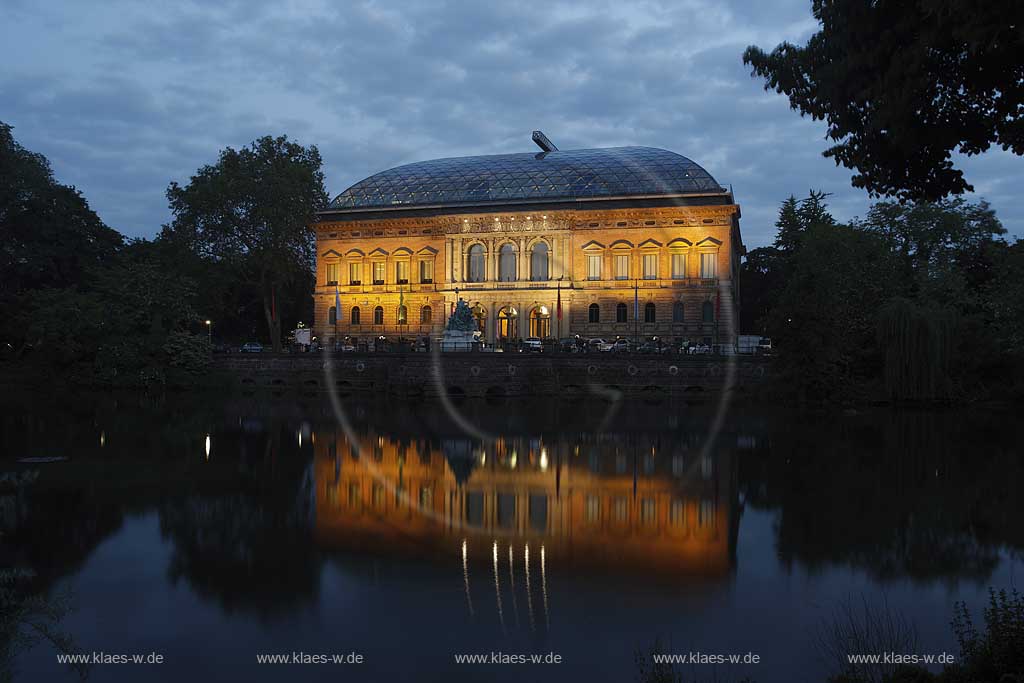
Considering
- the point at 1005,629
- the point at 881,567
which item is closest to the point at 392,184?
the point at 881,567

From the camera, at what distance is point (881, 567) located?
1405 centimetres

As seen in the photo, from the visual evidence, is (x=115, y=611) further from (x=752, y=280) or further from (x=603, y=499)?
(x=752, y=280)

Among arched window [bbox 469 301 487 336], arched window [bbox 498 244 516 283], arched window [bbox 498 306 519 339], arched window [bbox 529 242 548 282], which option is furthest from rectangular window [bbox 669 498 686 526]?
arched window [bbox 498 244 516 283]

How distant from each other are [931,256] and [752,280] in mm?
32494

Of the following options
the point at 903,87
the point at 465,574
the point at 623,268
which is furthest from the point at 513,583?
the point at 623,268

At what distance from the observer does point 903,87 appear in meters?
11.4

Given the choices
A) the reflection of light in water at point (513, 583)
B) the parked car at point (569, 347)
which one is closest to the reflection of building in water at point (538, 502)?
the reflection of light in water at point (513, 583)

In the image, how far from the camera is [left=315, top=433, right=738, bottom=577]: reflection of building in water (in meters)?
15.0

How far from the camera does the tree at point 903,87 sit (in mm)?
11305

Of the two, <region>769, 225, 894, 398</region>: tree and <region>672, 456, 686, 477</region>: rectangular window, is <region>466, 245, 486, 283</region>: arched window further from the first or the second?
<region>672, 456, 686, 477</region>: rectangular window

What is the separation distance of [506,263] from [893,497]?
54436 millimetres

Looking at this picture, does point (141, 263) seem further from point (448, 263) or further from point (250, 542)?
point (250, 542)

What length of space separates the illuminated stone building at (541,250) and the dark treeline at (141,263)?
268 inches

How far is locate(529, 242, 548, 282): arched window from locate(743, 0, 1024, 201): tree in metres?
57.3
